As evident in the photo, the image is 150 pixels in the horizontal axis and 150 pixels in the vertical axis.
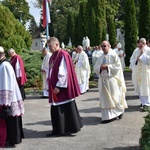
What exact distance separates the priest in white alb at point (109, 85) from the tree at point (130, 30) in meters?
16.6

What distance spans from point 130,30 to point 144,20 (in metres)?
3.69

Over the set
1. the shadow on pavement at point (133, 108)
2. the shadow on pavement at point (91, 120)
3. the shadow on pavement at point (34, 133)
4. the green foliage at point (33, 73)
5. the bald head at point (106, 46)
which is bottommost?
the shadow on pavement at point (91, 120)

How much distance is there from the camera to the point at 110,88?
8289 mm

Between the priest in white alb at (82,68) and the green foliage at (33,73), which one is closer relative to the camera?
the priest in white alb at (82,68)

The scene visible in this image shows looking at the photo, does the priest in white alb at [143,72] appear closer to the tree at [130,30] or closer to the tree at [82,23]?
the tree at [130,30]

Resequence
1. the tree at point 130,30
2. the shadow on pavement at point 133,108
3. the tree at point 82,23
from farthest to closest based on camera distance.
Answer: the tree at point 82,23 < the tree at point 130,30 < the shadow on pavement at point 133,108

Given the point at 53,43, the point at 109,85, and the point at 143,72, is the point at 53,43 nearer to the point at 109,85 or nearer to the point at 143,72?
the point at 109,85

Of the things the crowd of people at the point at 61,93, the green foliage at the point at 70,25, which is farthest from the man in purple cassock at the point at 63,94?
the green foliage at the point at 70,25

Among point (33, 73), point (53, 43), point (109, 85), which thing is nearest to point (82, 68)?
point (33, 73)

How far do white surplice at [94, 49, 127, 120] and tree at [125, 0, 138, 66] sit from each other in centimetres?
1658

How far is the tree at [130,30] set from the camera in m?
24.9

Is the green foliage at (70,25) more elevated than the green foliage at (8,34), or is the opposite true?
the green foliage at (70,25)

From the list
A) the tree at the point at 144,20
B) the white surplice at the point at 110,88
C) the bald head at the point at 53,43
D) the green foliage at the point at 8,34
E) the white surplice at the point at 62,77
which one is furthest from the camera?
the tree at the point at 144,20

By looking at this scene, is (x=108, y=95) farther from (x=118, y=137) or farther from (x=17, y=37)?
(x=17, y=37)
